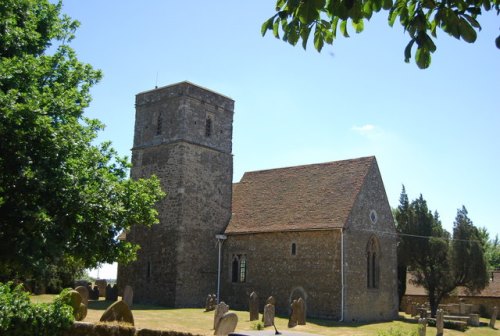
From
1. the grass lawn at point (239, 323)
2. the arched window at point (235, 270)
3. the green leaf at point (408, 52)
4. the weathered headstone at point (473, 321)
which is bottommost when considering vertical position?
the weathered headstone at point (473, 321)

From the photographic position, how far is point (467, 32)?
13.7 feet

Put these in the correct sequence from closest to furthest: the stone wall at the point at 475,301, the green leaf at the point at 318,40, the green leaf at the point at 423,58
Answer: the green leaf at the point at 423,58, the green leaf at the point at 318,40, the stone wall at the point at 475,301

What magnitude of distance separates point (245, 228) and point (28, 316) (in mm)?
20982

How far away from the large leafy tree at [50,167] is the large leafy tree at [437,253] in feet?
Result: 73.8

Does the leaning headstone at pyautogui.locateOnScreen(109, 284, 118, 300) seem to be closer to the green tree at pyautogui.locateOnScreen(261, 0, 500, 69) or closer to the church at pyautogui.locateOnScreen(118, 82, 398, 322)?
the church at pyautogui.locateOnScreen(118, 82, 398, 322)

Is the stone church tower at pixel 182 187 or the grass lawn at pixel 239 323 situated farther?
the stone church tower at pixel 182 187

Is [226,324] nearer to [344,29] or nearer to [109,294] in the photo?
[344,29]

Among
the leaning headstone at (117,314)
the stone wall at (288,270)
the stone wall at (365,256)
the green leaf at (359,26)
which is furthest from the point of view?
the stone wall at (365,256)

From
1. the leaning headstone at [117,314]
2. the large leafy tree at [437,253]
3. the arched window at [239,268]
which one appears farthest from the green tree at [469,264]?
the leaning headstone at [117,314]

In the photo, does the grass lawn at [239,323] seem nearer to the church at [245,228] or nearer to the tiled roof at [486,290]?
the church at [245,228]

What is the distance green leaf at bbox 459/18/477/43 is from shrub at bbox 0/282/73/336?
966 centimetres

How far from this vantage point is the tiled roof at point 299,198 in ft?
93.2

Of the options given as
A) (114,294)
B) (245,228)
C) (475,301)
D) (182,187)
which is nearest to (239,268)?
(245,228)

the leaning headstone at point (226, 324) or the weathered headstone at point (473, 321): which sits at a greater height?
the leaning headstone at point (226, 324)
